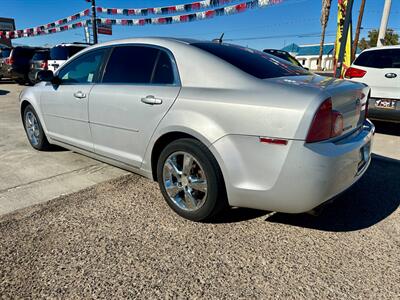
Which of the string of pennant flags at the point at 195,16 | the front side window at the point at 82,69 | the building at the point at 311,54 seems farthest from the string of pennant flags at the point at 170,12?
the building at the point at 311,54

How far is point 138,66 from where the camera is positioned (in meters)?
3.03

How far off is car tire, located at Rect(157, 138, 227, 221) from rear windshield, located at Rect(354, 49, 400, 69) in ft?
15.3

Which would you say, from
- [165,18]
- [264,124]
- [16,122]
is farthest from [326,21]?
[264,124]

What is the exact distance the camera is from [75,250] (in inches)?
90.2

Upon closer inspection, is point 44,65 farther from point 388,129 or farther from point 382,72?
point 388,129

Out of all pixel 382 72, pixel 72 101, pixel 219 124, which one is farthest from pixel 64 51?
pixel 219 124

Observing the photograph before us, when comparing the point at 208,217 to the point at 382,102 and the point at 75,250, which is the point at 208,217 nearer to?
the point at 75,250

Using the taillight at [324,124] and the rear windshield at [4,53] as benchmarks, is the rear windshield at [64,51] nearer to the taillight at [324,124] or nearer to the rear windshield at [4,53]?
the rear windshield at [4,53]

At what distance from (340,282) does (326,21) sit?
34.4 meters

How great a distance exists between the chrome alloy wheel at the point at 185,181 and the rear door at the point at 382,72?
4.37 metres

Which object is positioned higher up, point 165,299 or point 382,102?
point 382,102

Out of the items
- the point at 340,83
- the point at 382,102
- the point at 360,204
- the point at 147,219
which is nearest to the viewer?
the point at 340,83

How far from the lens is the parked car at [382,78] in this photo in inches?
206

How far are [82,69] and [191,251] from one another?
2.58 meters
